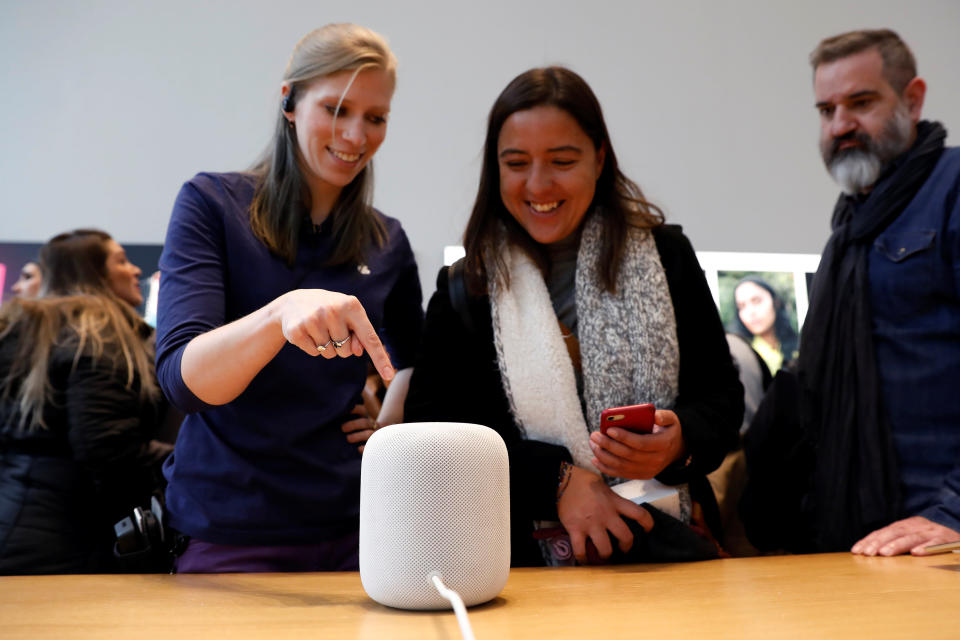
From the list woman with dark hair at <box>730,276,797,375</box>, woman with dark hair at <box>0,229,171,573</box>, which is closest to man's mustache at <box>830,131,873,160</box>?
woman with dark hair at <box>0,229,171,573</box>

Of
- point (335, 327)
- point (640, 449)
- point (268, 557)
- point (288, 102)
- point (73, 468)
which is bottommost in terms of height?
point (73, 468)

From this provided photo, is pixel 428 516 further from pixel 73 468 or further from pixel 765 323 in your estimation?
pixel 765 323

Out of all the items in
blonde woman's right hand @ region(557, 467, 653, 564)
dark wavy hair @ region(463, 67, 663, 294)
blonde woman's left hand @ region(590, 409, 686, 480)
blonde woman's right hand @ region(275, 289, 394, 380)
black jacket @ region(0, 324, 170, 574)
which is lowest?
black jacket @ region(0, 324, 170, 574)

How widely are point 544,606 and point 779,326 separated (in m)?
3.38

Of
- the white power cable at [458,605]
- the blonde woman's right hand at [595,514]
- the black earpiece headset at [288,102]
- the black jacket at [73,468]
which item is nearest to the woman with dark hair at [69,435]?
the black jacket at [73,468]

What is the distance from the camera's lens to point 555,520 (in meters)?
1.33

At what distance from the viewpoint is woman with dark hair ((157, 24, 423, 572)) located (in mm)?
1231

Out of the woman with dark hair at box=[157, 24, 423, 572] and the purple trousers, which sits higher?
the woman with dark hair at box=[157, 24, 423, 572]

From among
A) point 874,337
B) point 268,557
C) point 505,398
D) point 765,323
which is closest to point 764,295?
point 765,323

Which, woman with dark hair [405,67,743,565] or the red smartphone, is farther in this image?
woman with dark hair [405,67,743,565]

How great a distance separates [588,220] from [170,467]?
2.71 feet

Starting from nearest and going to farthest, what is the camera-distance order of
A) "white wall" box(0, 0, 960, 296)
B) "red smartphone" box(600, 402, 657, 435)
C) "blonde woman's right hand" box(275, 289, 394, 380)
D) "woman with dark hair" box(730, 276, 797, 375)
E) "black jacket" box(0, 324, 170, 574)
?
1. "blonde woman's right hand" box(275, 289, 394, 380)
2. "red smartphone" box(600, 402, 657, 435)
3. "black jacket" box(0, 324, 170, 574)
4. "white wall" box(0, 0, 960, 296)
5. "woman with dark hair" box(730, 276, 797, 375)

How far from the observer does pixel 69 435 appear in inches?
84.4

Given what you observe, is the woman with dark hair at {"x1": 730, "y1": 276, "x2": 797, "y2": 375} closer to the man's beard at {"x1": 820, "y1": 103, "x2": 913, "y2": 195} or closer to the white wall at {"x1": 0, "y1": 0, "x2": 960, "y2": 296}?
the white wall at {"x1": 0, "y1": 0, "x2": 960, "y2": 296}
